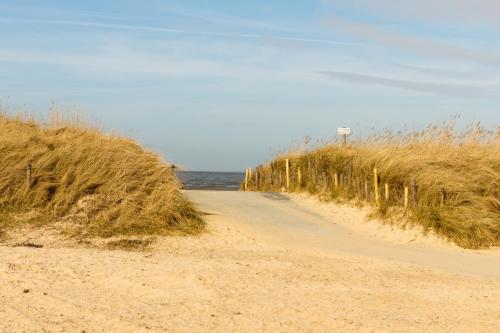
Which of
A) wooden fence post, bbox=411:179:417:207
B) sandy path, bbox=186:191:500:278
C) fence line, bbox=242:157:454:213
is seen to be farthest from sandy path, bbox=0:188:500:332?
fence line, bbox=242:157:454:213

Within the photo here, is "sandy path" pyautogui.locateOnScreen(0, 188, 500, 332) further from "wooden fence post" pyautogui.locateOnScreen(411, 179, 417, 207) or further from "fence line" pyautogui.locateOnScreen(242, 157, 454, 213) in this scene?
"fence line" pyautogui.locateOnScreen(242, 157, 454, 213)

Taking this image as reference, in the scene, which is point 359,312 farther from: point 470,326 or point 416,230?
point 416,230

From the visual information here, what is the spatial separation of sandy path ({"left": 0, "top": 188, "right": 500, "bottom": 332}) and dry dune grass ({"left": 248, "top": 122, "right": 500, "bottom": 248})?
3532 mm

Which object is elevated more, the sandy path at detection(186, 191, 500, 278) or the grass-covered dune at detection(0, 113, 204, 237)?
the grass-covered dune at detection(0, 113, 204, 237)

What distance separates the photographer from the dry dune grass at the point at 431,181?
14258mm

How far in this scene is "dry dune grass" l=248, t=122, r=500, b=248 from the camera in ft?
46.8

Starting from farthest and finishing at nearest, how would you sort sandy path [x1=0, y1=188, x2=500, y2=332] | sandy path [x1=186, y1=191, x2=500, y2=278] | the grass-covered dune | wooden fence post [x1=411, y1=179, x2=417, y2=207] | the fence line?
1. the fence line
2. wooden fence post [x1=411, y1=179, x2=417, y2=207]
3. the grass-covered dune
4. sandy path [x1=186, y1=191, x2=500, y2=278]
5. sandy path [x1=0, y1=188, x2=500, y2=332]

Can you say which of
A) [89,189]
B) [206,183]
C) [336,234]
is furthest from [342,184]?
[206,183]

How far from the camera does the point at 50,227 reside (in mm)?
13297

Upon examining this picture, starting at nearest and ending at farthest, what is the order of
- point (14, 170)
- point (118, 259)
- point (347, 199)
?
point (118, 259) → point (14, 170) → point (347, 199)

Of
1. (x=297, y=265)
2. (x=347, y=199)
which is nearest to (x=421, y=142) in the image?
(x=347, y=199)

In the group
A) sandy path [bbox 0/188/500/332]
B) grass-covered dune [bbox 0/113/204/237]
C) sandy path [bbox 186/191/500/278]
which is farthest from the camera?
grass-covered dune [bbox 0/113/204/237]

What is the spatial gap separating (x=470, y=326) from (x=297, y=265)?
12.1 feet

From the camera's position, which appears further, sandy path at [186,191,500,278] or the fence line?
the fence line
